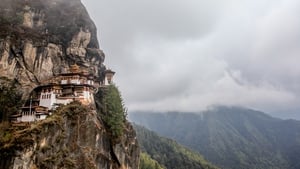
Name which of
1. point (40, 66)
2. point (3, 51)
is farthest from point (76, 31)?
point (3, 51)

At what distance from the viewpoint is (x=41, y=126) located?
5934cm

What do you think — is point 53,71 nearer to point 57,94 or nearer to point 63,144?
point 57,94

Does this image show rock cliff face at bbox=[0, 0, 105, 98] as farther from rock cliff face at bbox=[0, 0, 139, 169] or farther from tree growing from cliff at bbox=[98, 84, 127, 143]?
tree growing from cliff at bbox=[98, 84, 127, 143]

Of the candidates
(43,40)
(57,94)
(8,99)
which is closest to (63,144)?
(57,94)

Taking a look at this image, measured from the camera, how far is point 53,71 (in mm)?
82500

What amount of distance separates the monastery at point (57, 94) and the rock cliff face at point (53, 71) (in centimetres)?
379

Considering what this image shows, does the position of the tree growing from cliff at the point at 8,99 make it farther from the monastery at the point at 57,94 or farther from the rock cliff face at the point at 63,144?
the rock cliff face at the point at 63,144

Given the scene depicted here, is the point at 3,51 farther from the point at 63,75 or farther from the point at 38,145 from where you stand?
the point at 38,145

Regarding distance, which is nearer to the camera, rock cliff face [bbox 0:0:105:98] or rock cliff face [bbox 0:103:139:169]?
rock cliff face [bbox 0:103:139:169]

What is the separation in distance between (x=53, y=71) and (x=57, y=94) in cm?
1334

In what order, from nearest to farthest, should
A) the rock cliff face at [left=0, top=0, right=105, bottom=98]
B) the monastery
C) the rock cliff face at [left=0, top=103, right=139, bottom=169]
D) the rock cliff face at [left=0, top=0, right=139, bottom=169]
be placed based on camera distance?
the rock cliff face at [left=0, top=103, right=139, bottom=169], the rock cliff face at [left=0, top=0, right=139, bottom=169], the monastery, the rock cliff face at [left=0, top=0, right=105, bottom=98]

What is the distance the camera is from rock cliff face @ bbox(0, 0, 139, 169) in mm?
57759

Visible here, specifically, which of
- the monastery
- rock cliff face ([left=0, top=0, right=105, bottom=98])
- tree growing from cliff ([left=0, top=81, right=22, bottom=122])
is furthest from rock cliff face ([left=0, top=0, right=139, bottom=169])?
the monastery

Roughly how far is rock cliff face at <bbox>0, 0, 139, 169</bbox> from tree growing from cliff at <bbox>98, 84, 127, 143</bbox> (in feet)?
6.71
